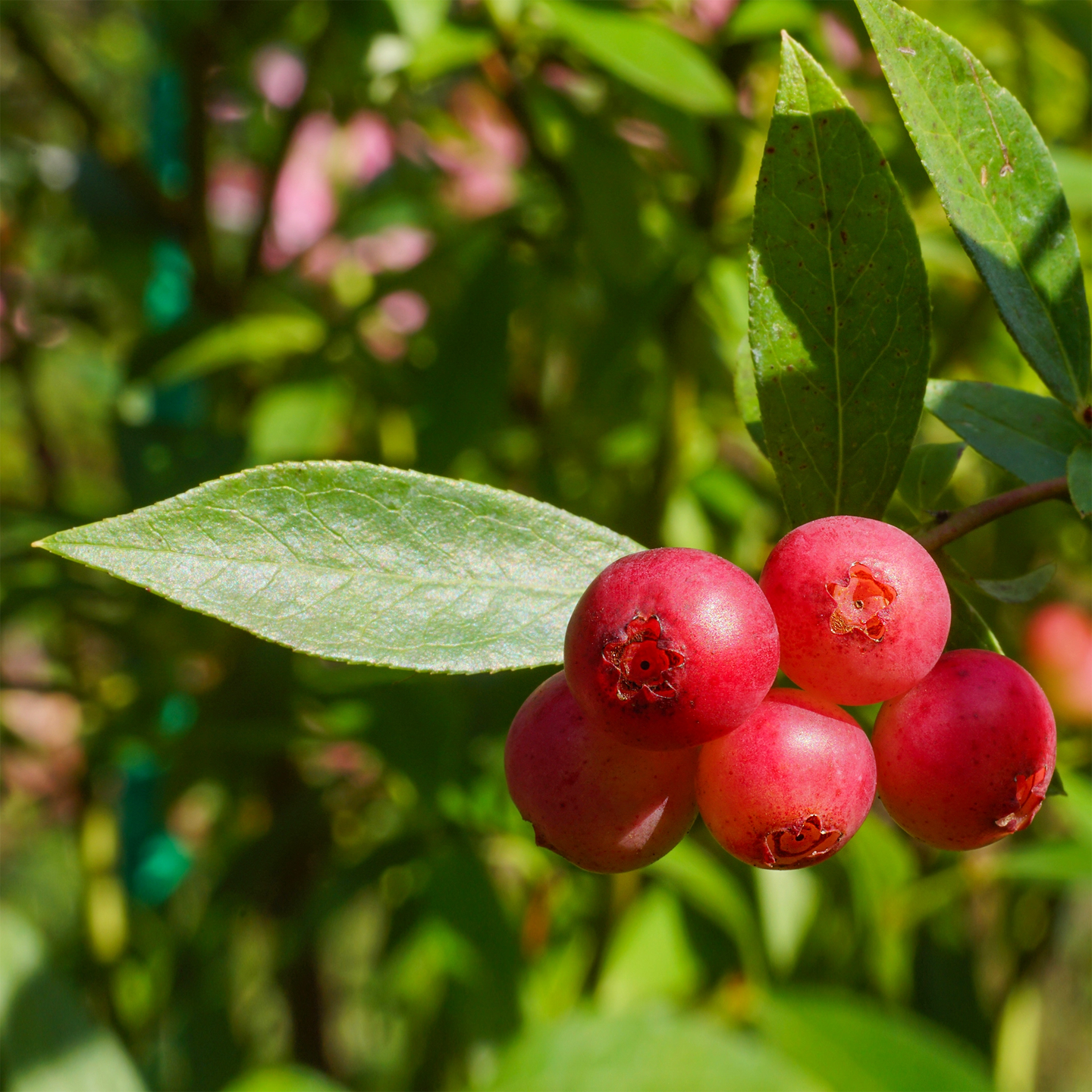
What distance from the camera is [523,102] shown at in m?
1.06

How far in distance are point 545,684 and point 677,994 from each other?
2.81 ft

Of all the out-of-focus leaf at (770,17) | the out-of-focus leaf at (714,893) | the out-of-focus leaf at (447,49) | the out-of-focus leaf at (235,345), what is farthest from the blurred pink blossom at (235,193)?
the out-of-focus leaf at (714,893)

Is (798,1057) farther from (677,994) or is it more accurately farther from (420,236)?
(420,236)

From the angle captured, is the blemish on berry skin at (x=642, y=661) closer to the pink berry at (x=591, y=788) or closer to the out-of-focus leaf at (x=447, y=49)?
the pink berry at (x=591, y=788)

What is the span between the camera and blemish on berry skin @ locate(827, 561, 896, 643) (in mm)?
372

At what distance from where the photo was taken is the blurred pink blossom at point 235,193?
1.94m

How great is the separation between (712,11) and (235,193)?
129 centimetres

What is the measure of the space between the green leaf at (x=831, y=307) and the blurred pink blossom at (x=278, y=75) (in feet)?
4.07

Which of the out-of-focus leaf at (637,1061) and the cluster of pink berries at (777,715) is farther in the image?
the out-of-focus leaf at (637,1061)

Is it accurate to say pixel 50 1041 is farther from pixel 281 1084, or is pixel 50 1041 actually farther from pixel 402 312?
pixel 402 312

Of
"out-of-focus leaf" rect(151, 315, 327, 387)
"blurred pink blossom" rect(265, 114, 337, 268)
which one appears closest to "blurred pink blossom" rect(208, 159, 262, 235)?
"blurred pink blossom" rect(265, 114, 337, 268)

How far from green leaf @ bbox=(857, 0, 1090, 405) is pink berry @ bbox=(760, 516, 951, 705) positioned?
0.12 meters

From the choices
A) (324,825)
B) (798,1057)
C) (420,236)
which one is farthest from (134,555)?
(420,236)

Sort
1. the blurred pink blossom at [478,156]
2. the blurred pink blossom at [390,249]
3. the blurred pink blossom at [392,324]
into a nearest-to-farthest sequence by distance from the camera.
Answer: the blurred pink blossom at [392,324]
the blurred pink blossom at [478,156]
the blurred pink blossom at [390,249]
